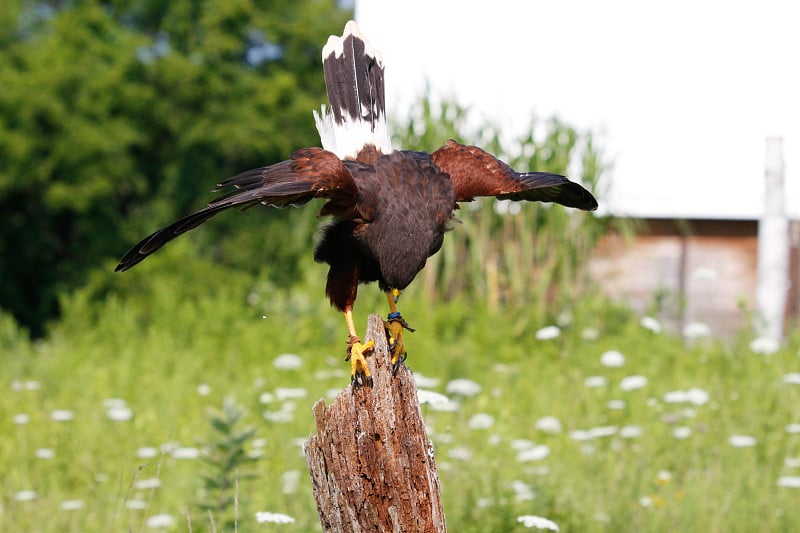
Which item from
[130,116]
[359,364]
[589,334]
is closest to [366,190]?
[359,364]

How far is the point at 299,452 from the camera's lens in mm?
5332

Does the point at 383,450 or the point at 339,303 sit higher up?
the point at 339,303

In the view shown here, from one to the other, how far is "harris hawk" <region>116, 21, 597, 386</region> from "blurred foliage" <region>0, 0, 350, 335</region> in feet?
33.7

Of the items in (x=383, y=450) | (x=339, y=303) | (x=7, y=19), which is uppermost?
(x=7, y=19)

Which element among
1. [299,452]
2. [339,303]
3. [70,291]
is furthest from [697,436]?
[70,291]

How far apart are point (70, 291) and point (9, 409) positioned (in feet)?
27.9

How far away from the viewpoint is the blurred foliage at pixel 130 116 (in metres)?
13.5

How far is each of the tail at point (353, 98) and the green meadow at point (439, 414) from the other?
77 centimetres

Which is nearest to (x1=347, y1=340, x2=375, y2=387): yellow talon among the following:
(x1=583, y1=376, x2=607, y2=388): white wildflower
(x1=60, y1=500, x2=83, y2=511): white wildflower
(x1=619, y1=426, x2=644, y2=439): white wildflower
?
(x1=60, y1=500, x2=83, y2=511): white wildflower

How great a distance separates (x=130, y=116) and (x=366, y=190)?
12.6m

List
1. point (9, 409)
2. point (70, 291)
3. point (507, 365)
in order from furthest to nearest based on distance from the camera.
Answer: point (70, 291), point (507, 365), point (9, 409)

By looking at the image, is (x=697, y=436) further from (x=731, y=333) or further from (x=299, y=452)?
(x=731, y=333)

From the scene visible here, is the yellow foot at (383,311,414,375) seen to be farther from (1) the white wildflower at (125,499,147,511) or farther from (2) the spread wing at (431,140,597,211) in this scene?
(1) the white wildflower at (125,499,147,511)

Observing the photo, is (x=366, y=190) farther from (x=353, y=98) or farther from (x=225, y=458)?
(x=225, y=458)
